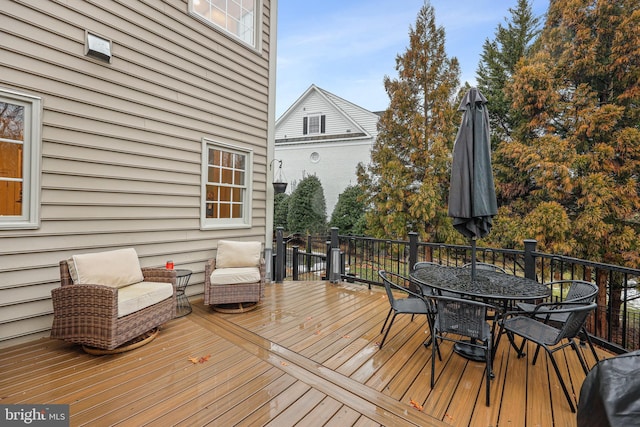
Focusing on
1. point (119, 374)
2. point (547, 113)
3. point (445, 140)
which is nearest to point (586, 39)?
point (547, 113)

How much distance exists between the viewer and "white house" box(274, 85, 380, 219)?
1419 cm

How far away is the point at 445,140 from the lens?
8.56 meters

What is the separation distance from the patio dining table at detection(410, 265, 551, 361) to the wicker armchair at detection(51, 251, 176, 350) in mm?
2850

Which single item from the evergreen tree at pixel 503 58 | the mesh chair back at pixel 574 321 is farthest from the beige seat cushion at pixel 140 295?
the evergreen tree at pixel 503 58

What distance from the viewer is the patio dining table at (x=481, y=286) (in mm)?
2442

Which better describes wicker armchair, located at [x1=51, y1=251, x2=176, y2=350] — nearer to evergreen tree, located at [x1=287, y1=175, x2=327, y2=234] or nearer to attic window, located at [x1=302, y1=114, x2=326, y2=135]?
evergreen tree, located at [x1=287, y1=175, x2=327, y2=234]

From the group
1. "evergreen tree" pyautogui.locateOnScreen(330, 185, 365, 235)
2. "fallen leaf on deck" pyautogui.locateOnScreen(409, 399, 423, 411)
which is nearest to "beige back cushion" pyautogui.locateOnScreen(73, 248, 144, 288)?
"fallen leaf on deck" pyautogui.locateOnScreen(409, 399, 423, 411)

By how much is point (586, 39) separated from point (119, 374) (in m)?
10.7

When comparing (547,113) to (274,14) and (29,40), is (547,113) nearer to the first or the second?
(274,14)

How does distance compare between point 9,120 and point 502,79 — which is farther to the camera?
point 502,79

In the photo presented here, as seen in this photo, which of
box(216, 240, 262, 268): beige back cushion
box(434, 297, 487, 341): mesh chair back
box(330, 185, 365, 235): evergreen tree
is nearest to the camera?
box(434, 297, 487, 341): mesh chair back

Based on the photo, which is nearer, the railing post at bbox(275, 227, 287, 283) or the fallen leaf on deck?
the fallen leaf on deck

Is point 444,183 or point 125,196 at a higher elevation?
point 444,183
